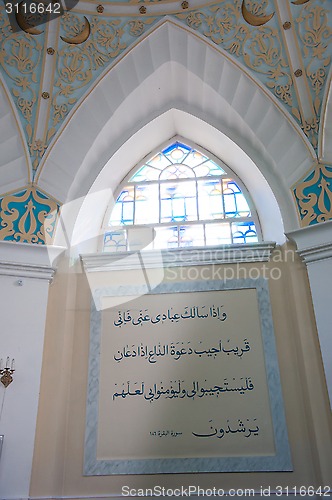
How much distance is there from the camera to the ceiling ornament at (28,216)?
4.78 meters

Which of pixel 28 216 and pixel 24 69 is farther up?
pixel 24 69

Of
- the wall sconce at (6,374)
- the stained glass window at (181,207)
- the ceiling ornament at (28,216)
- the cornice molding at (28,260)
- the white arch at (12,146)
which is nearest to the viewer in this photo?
the wall sconce at (6,374)

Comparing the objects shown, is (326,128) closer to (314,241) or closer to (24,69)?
(314,241)

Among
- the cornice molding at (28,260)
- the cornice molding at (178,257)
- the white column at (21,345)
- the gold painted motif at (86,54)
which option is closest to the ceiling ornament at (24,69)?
the gold painted motif at (86,54)

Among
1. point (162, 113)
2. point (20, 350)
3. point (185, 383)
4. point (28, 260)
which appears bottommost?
point (185, 383)

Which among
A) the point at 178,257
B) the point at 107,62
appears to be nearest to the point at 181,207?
the point at 178,257

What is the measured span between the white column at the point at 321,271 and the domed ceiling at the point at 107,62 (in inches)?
14.7

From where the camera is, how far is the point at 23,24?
4996mm

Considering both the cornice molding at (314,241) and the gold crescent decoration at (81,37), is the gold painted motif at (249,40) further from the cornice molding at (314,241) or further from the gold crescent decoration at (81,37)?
the cornice molding at (314,241)

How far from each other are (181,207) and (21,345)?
2366 mm

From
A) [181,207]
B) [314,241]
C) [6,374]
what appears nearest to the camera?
[6,374]

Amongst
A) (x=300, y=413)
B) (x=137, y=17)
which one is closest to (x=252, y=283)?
(x=300, y=413)

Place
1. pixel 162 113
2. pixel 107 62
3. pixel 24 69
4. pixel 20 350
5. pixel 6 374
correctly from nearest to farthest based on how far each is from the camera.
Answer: pixel 6 374, pixel 20 350, pixel 24 69, pixel 107 62, pixel 162 113

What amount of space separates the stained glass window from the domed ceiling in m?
0.79
